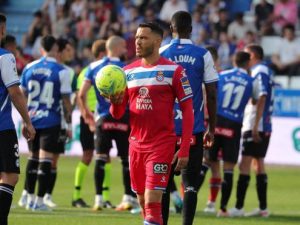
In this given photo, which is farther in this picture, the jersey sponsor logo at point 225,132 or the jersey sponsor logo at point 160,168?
the jersey sponsor logo at point 225,132

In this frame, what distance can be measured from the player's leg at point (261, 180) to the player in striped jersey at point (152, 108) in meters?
5.38

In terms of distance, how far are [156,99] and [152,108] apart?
4.1 inches

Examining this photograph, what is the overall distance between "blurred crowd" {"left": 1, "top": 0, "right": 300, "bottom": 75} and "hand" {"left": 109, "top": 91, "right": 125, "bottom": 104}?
658 inches

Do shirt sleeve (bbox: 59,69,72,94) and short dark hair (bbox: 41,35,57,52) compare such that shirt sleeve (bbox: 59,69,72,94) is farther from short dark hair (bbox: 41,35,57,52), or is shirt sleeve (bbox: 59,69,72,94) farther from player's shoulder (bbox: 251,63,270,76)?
player's shoulder (bbox: 251,63,270,76)

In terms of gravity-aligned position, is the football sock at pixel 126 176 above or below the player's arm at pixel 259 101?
below

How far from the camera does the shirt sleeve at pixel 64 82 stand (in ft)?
53.0

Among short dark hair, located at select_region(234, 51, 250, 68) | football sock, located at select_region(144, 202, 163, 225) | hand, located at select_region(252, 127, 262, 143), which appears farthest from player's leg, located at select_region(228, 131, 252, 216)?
football sock, located at select_region(144, 202, 163, 225)

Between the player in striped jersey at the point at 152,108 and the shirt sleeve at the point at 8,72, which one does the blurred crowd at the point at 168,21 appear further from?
the player in striped jersey at the point at 152,108

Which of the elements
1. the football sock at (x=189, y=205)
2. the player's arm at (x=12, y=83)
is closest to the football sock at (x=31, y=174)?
the football sock at (x=189, y=205)

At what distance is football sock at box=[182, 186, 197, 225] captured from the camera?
1213cm

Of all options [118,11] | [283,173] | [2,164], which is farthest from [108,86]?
[118,11]

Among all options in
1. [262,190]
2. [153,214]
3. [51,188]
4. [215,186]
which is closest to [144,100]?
[153,214]

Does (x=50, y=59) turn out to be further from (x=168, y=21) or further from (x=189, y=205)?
(x=168, y=21)

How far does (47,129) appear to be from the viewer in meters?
16.1
